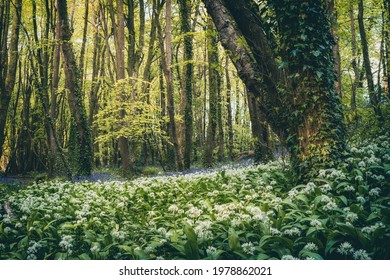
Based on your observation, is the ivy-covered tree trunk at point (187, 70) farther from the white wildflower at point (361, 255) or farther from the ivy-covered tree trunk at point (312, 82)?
the white wildflower at point (361, 255)

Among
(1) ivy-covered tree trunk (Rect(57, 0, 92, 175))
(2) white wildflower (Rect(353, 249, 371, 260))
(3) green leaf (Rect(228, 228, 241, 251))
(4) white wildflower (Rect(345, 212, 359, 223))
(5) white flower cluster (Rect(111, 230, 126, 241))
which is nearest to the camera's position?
(2) white wildflower (Rect(353, 249, 371, 260))

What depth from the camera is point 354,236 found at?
3.28 meters

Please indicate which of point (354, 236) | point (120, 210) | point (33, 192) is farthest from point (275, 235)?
point (33, 192)

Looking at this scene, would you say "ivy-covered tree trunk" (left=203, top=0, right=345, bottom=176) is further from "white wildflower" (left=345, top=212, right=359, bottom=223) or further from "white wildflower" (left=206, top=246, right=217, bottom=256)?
"white wildflower" (left=206, top=246, right=217, bottom=256)

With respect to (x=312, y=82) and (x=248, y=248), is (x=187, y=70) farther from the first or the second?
(x=248, y=248)

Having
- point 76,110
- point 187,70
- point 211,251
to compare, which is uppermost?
point 187,70

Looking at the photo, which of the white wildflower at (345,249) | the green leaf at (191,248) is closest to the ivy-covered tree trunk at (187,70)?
the green leaf at (191,248)

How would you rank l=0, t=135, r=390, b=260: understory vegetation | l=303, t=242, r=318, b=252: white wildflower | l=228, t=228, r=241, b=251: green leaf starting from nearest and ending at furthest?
l=303, t=242, r=318, b=252: white wildflower
l=0, t=135, r=390, b=260: understory vegetation
l=228, t=228, r=241, b=251: green leaf

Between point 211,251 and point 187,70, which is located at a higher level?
point 187,70

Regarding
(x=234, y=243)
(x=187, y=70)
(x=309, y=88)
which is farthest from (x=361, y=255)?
(x=187, y=70)

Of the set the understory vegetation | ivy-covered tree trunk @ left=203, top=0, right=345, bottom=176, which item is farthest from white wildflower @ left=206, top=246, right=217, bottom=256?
ivy-covered tree trunk @ left=203, top=0, right=345, bottom=176

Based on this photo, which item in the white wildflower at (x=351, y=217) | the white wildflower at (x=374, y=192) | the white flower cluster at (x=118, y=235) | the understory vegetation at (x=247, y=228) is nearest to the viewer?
the understory vegetation at (x=247, y=228)

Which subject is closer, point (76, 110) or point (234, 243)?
point (234, 243)

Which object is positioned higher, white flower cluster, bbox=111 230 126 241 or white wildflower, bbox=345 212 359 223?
white wildflower, bbox=345 212 359 223
